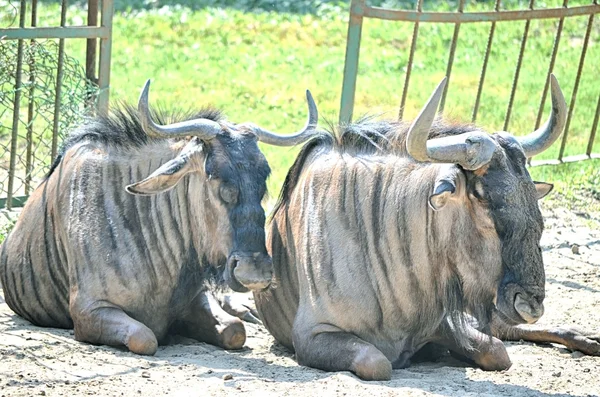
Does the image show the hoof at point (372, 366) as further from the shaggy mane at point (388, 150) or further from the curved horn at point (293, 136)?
the curved horn at point (293, 136)

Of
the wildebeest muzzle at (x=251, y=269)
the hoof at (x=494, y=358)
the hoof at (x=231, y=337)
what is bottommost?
the hoof at (x=231, y=337)

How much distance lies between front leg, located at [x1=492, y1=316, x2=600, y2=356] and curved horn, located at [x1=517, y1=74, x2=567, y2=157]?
101 cm

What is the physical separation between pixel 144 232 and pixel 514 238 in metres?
2.16

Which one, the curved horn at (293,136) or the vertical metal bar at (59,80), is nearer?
the curved horn at (293,136)

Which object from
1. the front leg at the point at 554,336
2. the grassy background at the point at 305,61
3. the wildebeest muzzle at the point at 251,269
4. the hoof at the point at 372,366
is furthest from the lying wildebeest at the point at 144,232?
the grassy background at the point at 305,61

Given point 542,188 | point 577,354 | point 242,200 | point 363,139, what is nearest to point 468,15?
point 363,139

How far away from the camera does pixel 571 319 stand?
7566 mm

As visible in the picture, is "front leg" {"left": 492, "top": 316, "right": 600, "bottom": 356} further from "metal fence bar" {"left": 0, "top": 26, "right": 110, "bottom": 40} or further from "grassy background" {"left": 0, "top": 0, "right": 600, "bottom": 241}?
"grassy background" {"left": 0, "top": 0, "right": 600, "bottom": 241}

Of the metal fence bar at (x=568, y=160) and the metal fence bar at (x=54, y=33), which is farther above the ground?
the metal fence bar at (x=54, y=33)

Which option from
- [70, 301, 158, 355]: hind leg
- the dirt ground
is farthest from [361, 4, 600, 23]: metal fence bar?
[70, 301, 158, 355]: hind leg

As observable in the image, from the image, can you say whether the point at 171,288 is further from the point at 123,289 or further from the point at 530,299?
the point at 530,299

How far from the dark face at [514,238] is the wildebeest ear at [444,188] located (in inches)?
3.7

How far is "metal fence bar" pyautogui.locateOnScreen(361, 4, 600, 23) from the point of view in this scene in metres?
9.03

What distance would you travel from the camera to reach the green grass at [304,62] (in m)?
13.7
